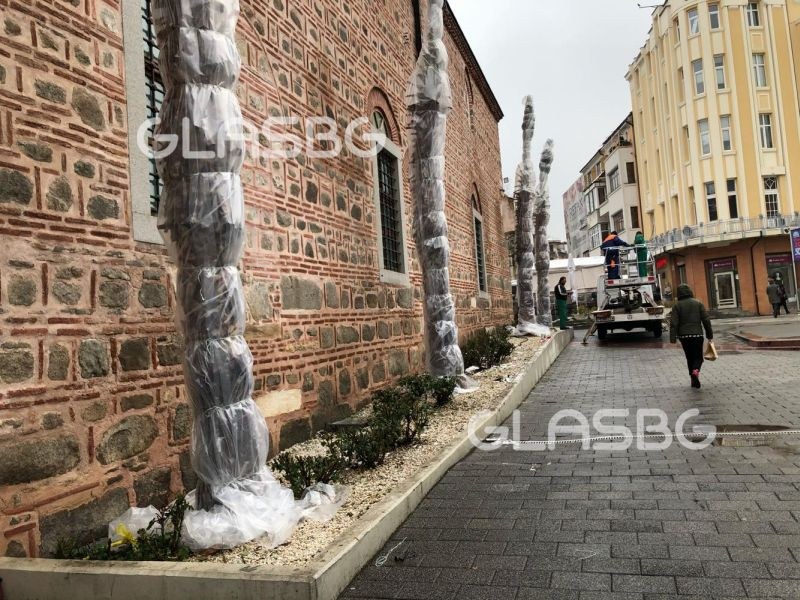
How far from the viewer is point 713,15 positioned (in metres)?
32.6

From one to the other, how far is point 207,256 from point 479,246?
14.4m

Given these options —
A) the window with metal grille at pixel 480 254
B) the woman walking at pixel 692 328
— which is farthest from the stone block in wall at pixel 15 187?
the window with metal grille at pixel 480 254

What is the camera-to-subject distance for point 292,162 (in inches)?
268

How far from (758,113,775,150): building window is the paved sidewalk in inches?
1173

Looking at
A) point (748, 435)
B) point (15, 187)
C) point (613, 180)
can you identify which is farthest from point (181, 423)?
point (613, 180)

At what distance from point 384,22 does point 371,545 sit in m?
8.90

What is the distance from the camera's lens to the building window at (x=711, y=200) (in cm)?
3222

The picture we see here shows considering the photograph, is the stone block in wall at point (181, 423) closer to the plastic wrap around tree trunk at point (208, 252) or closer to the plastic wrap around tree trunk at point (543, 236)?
the plastic wrap around tree trunk at point (208, 252)

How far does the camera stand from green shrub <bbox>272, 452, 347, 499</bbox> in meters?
4.50

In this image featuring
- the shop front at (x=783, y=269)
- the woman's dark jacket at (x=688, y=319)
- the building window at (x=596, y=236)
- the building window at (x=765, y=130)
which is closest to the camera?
the woman's dark jacket at (x=688, y=319)

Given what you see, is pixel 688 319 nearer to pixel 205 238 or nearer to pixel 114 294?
pixel 205 238

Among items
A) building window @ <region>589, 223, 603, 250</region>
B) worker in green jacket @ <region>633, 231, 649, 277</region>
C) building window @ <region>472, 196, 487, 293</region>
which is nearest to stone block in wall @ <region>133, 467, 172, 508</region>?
building window @ <region>472, 196, 487, 293</region>

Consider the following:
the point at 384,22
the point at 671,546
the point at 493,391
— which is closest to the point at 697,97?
the point at 384,22

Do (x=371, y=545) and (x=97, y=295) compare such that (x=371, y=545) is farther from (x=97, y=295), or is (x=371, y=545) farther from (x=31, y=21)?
(x=31, y=21)
